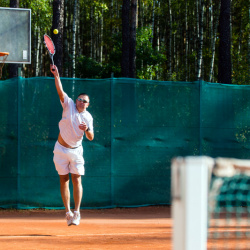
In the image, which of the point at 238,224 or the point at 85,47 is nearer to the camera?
the point at 238,224

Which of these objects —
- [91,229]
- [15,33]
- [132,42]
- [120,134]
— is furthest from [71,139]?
[132,42]

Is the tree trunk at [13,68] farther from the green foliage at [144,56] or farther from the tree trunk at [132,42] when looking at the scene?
the green foliage at [144,56]

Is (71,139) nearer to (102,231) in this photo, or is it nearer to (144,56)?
(102,231)

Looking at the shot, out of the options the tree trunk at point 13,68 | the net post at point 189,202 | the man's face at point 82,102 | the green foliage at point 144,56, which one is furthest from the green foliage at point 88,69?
the net post at point 189,202

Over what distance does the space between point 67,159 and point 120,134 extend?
→ 2228 mm

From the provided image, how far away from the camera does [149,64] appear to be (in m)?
20.4

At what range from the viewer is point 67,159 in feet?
21.9

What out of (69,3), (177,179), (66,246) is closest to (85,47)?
(69,3)

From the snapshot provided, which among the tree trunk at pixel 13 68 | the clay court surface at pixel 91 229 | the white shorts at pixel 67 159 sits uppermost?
the tree trunk at pixel 13 68

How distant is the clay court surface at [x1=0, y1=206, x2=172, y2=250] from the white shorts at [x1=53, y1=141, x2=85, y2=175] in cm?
80

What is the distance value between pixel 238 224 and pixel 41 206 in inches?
128

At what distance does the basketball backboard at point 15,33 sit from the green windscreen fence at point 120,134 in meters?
0.96

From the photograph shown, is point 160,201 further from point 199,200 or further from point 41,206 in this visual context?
point 199,200

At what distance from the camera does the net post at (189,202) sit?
7.52 feet
